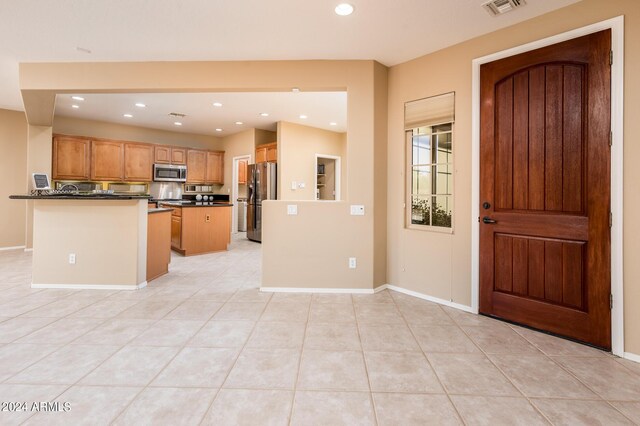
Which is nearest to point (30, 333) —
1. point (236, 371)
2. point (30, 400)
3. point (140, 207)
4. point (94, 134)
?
point (30, 400)

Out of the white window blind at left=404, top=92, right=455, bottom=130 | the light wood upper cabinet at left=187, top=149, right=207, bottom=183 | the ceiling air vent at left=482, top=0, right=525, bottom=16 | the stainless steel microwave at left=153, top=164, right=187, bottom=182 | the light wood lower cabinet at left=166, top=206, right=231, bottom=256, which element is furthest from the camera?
the light wood upper cabinet at left=187, top=149, right=207, bottom=183

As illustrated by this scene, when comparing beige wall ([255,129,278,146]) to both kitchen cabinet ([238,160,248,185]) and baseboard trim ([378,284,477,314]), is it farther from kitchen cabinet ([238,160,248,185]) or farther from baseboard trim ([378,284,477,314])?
baseboard trim ([378,284,477,314])

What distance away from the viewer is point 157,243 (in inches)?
166

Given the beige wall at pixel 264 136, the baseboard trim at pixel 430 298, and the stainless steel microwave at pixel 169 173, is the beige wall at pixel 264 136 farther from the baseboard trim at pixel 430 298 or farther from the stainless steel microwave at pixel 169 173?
the baseboard trim at pixel 430 298

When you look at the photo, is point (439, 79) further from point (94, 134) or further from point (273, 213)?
point (94, 134)

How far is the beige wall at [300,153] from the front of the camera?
6879mm

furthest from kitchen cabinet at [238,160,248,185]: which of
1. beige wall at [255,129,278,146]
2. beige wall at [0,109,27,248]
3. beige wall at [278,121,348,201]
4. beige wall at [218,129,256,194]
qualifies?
beige wall at [0,109,27,248]

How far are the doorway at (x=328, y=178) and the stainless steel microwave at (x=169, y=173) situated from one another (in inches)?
131

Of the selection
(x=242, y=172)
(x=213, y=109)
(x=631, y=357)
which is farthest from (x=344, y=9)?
(x=242, y=172)

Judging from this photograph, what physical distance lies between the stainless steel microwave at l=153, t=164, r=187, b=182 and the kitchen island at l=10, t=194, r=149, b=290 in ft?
12.8

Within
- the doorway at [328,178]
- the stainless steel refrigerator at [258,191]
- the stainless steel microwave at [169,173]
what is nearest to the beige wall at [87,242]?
the stainless steel refrigerator at [258,191]

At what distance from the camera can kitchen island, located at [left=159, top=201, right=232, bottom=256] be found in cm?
567

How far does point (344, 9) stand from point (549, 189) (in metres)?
2.20

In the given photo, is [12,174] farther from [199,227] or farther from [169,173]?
[199,227]
